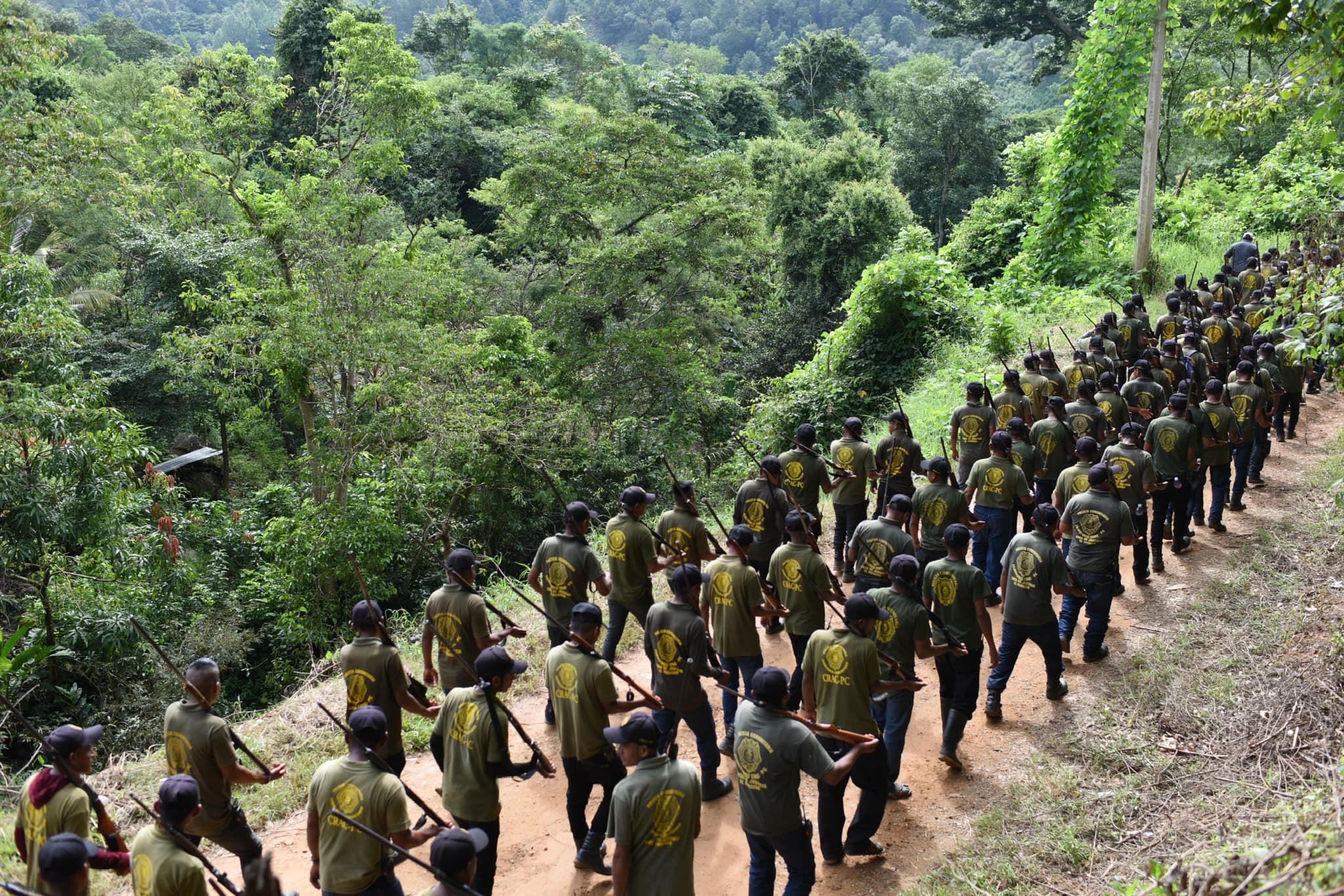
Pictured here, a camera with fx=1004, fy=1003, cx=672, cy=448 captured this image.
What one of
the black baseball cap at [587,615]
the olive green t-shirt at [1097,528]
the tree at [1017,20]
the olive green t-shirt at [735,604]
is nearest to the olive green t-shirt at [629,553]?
the olive green t-shirt at [735,604]

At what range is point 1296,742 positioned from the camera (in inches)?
249

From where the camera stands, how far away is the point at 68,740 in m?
5.15

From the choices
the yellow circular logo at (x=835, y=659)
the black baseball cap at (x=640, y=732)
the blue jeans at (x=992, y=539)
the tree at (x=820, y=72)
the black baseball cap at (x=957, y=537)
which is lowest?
the blue jeans at (x=992, y=539)

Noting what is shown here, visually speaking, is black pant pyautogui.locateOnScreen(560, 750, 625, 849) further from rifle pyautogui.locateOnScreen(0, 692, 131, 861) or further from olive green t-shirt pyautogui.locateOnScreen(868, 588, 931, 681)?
rifle pyautogui.locateOnScreen(0, 692, 131, 861)

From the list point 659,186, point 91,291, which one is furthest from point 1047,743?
point 91,291

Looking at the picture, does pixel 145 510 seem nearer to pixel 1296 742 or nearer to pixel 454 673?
pixel 454 673

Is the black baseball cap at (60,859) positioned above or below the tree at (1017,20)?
below

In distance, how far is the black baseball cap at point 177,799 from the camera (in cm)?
462

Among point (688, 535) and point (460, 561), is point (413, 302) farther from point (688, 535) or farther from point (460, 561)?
point (460, 561)

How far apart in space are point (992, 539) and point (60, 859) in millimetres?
7817

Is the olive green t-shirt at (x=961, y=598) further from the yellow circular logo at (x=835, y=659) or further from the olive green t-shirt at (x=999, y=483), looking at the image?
the olive green t-shirt at (x=999, y=483)

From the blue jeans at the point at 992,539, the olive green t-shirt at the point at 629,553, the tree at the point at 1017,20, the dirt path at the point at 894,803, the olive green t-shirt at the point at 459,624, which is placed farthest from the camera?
the tree at the point at 1017,20

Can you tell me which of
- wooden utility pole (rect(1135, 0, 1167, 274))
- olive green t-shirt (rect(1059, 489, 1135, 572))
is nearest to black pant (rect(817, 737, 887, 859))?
olive green t-shirt (rect(1059, 489, 1135, 572))

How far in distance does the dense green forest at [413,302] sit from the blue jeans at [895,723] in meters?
3.88
